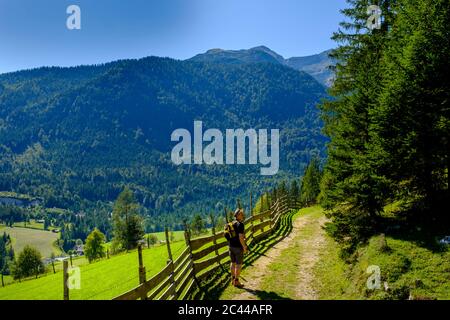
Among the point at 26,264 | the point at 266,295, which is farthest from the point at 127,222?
the point at 266,295

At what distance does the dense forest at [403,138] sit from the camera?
14.9 meters

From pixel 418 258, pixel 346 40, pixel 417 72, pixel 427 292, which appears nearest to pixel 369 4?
pixel 346 40

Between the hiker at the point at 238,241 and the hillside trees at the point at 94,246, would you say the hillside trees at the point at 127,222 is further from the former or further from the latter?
the hiker at the point at 238,241

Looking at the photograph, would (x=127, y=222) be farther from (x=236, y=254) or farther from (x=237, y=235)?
(x=237, y=235)

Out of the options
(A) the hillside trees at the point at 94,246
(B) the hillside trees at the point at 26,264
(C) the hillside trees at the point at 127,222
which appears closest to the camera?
(C) the hillside trees at the point at 127,222

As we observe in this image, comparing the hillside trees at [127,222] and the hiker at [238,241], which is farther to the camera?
the hillside trees at [127,222]

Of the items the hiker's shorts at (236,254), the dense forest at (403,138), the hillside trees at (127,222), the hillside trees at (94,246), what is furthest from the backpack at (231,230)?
the hillside trees at (94,246)

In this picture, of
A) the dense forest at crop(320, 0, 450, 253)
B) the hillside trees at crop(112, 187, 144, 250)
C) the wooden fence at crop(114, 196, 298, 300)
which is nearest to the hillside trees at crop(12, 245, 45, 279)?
the hillside trees at crop(112, 187, 144, 250)

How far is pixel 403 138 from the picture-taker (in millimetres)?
15438

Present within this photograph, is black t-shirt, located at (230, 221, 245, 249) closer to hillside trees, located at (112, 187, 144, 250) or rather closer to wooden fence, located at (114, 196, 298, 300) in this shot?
wooden fence, located at (114, 196, 298, 300)

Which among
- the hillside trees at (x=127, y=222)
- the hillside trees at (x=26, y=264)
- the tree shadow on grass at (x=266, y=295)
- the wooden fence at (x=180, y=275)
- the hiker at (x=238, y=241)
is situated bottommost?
the hillside trees at (x=26, y=264)
